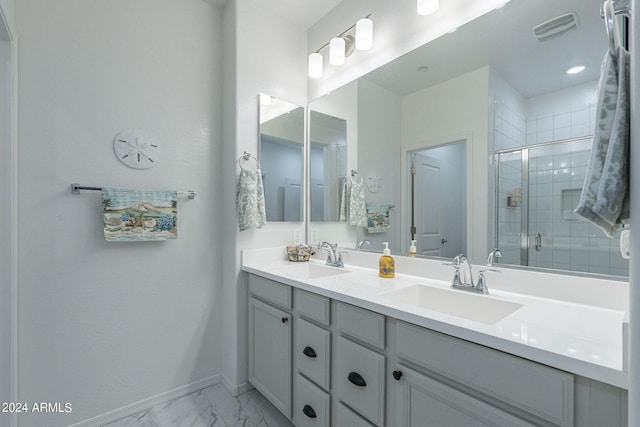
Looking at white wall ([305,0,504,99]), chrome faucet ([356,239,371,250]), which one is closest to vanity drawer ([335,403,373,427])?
chrome faucet ([356,239,371,250])

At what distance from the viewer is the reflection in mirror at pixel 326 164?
2160mm

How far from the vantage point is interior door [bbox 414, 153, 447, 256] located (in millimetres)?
1592

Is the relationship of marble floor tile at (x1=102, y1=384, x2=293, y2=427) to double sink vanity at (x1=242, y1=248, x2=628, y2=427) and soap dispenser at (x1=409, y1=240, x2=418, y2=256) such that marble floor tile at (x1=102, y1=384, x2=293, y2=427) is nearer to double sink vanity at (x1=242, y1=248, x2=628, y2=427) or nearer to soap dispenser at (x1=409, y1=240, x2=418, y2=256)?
double sink vanity at (x1=242, y1=248, x2=628, y2=427)

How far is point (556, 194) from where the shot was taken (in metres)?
1.17

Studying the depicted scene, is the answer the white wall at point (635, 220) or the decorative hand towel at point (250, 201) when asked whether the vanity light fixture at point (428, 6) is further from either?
the decorative hand towel at point (250, 201)

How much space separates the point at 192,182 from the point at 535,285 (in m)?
1.96

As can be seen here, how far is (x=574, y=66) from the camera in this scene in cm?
113

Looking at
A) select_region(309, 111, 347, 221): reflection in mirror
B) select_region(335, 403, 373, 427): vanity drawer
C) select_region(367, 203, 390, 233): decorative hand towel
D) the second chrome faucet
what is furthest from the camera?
select_region(309, 111, 347, 221): reflection in mirror

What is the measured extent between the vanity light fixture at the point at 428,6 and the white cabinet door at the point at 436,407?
5.41ft

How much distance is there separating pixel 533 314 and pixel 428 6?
1.48 m

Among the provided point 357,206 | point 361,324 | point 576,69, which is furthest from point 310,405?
point 576,69

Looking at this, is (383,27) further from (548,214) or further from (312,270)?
(312,270)

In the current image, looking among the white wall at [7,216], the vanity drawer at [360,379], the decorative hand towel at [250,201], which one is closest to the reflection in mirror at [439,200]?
the vanity drawer at [360,379]

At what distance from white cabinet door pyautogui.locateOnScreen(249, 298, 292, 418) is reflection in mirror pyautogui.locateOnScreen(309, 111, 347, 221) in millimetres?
824
